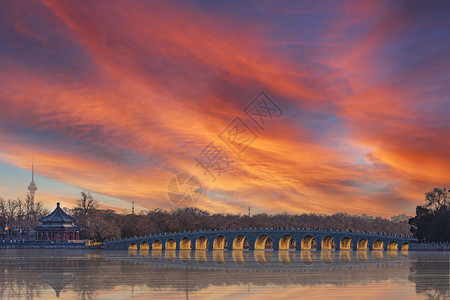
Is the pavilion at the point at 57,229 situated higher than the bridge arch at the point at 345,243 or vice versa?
the pavilion at the point at 57,229

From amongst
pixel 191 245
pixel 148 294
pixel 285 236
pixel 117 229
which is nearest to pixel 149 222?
pixel 117 229

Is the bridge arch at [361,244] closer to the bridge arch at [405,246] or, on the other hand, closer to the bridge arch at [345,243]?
the bridge arch at [345,243]

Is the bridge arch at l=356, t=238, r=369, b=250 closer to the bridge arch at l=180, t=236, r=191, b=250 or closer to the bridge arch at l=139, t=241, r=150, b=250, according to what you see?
the bridge arch at l=180, t=236, r=191, b=250

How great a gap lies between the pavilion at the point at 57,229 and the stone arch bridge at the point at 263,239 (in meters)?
9.09

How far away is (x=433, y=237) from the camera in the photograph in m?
99.6

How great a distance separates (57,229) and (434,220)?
222 ft

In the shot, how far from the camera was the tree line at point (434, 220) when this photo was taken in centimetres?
9750

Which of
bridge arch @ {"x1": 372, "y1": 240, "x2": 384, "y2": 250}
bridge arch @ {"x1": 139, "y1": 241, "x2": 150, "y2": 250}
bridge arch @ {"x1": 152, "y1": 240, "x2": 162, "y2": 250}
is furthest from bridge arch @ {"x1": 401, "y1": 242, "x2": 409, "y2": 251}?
bridge arch @ {"x1": 139, "y1": 241, "x2": 150, "y2": 250}

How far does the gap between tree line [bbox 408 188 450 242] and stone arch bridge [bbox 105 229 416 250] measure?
4.86 meters

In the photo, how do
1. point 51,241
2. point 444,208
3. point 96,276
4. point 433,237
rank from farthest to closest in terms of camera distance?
point 51,241, point 444,208, point 433,237, point 96,276

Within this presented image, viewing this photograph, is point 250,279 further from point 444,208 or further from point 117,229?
point 117,229

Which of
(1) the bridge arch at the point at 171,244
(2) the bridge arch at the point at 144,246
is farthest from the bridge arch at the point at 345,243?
(2) the bridge arch at the point at 144,246

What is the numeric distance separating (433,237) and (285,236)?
27.3m

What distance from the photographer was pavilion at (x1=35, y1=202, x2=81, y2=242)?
11481 cm
